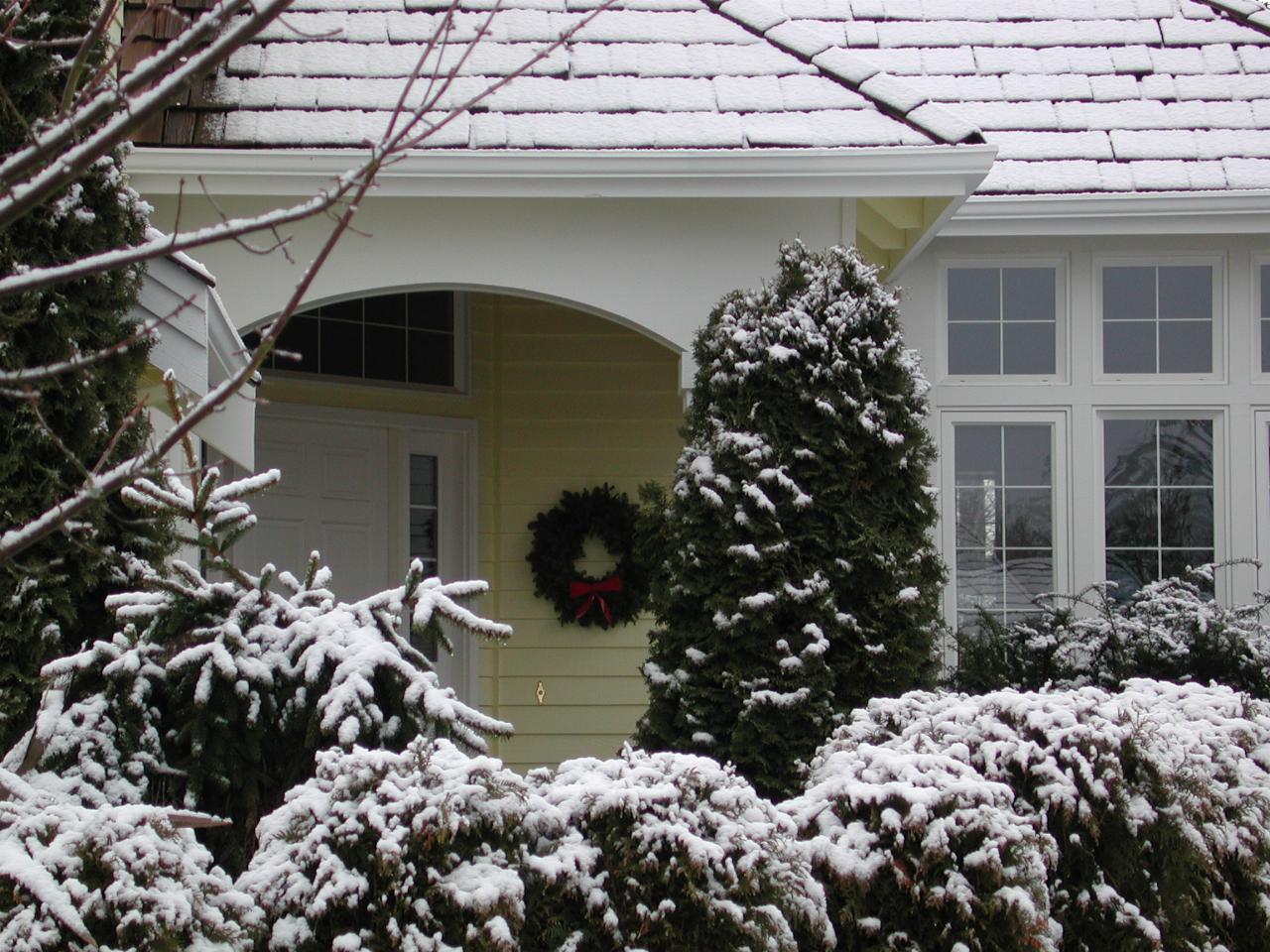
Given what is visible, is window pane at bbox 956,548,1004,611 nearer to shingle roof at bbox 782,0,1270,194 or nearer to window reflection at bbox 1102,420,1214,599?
window reflection at bbox 1102,420,1214,599

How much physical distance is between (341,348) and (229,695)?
5.67 meters

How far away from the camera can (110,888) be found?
3029 mm

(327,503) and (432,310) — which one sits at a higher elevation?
(432,310)

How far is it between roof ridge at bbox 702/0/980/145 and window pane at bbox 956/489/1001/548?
199cm

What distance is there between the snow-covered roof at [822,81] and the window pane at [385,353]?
2.25m

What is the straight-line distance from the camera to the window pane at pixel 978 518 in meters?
8.23

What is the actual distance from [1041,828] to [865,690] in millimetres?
1971

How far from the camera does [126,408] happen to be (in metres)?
4.97

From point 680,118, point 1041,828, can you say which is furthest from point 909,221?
point 1041,828

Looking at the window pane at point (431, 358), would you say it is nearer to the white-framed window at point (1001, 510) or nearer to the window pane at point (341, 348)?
the window pane at point (341, 348)

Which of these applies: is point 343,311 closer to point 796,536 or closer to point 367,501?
point 367,501

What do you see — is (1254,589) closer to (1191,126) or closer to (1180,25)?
(1191,126)

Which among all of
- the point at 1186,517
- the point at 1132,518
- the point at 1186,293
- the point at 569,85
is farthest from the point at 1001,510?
the point at 569,85

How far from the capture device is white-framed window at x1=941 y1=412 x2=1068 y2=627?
8.20 metres
